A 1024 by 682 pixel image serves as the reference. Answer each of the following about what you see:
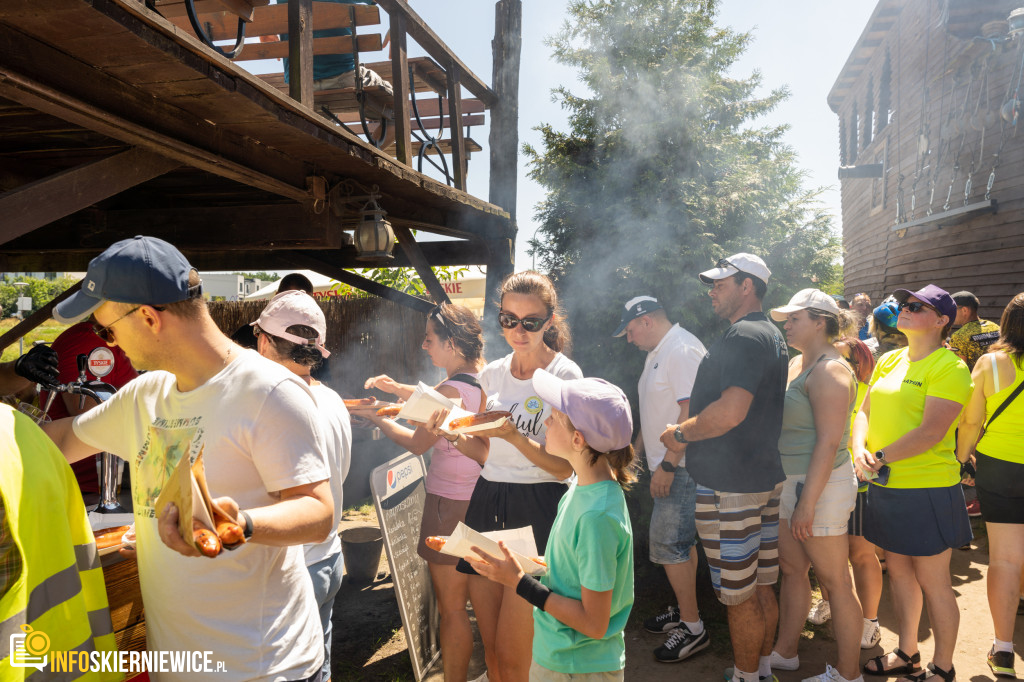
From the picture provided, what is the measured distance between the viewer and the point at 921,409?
347 centimetres

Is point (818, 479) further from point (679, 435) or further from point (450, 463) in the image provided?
point (450, 463)

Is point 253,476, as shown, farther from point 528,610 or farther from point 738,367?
point 738,367

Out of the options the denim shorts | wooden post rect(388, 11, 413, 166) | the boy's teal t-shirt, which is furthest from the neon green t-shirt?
wooden post rect(388, 11, 413, 166)

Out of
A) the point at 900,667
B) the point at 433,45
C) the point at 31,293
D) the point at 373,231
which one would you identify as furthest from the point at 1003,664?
the point at 31,293

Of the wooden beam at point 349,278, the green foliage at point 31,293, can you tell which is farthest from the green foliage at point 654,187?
the green foliage at point 31,293

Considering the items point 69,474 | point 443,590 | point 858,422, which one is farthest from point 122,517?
point 858,422

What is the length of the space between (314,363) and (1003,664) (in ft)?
13.4

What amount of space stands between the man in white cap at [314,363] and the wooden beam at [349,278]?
14.5 feet

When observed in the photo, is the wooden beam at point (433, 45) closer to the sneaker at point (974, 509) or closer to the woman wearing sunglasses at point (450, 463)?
the woman wearing sunglasses at point (450, 463)

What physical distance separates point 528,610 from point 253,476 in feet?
4.84

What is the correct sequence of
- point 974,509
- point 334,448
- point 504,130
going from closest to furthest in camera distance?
1. point 334,448
2. point 974,509
3. point 504,130

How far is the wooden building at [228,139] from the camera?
7.58 ft

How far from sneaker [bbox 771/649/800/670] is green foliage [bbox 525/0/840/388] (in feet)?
15.2

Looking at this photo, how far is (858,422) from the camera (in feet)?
12.8
